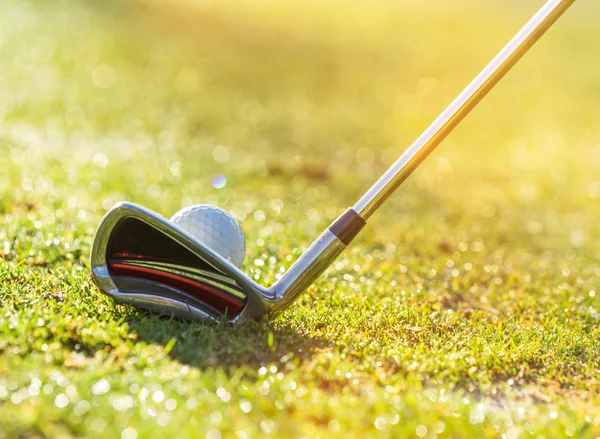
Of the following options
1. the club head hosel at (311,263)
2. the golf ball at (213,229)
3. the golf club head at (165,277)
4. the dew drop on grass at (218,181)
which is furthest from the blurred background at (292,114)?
the club head hosel at (311,263)

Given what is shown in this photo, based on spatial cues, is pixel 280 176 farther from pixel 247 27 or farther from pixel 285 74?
pixel 247 27

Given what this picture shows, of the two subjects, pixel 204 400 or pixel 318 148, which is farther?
pixel 318 148

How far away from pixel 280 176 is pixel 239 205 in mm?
1866

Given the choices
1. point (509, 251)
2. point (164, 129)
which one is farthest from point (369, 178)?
point (164, 129)

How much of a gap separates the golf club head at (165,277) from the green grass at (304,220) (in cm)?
12

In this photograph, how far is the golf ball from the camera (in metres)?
4.29

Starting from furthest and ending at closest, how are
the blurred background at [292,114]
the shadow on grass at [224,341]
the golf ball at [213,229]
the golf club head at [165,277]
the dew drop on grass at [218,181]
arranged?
the dew drop on grass at [218,181], the blurred background at [292,114], the golf ball at [213,229], the golf club head at [165,277], the shadow on grass at [224,341]

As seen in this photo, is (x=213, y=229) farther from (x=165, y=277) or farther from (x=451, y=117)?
(x=451, y=117)

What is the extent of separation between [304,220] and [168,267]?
368 cm

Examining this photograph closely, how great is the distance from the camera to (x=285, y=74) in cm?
1716

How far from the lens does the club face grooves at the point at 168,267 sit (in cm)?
371

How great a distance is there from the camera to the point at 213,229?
4.30 metres

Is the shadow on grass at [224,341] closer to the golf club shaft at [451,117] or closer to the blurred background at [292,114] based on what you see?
the golf club shaft at [451,117]

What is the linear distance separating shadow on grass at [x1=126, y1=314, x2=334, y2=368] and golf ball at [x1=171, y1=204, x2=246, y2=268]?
61 centimetres
